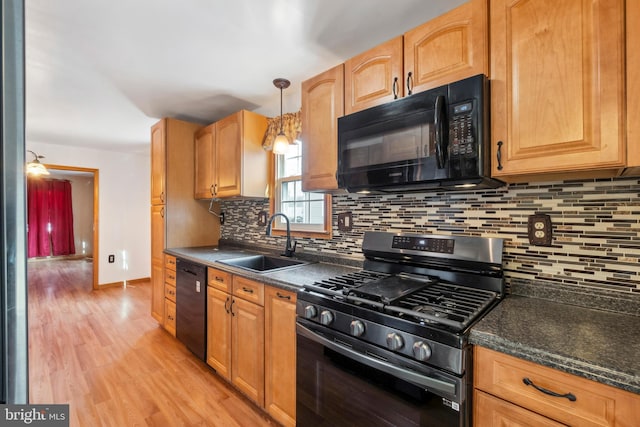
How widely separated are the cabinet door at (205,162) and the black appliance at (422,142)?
174 cm

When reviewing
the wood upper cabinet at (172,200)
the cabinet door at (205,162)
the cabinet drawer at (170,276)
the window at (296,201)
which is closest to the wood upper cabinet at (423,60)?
the window at (296,201)

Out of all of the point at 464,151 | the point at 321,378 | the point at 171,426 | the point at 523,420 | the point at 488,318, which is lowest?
the point at 171,426

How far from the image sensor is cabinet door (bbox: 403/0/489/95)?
120 cm

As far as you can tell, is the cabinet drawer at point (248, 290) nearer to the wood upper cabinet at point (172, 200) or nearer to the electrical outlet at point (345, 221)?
the electrical outlet at point (345, 221)

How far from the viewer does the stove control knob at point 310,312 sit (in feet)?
4.47

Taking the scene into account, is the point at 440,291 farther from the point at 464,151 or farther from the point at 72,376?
the point at 72,376

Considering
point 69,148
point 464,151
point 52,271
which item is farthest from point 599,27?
point 52,271

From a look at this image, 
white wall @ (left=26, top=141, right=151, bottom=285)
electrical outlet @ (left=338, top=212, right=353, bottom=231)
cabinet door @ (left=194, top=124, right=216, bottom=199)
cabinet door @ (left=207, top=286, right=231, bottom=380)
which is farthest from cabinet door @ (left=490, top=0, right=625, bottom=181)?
white wall @ (left=26, top=141, right=151, bottom=285)

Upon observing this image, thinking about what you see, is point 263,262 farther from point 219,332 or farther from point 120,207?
point 120,207

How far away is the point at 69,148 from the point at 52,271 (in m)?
3.09

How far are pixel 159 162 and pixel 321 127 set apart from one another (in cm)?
215

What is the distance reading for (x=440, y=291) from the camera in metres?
1.34

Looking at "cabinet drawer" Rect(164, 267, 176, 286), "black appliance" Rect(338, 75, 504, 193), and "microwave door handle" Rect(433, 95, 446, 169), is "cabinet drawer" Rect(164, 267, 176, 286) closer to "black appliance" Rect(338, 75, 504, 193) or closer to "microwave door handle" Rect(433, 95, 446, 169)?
"black appliance" Rect(338, 75, 504, 193)

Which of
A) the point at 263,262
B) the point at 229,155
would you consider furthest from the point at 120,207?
the point at 263,262
